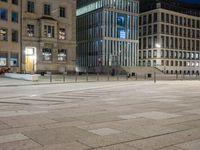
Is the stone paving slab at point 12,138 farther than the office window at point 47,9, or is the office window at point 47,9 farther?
the office window at point 47,9

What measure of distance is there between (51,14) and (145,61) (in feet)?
177

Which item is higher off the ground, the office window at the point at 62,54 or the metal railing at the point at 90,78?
the office window at the point at 62,54

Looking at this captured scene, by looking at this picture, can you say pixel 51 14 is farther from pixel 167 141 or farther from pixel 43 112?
pixel 167 141

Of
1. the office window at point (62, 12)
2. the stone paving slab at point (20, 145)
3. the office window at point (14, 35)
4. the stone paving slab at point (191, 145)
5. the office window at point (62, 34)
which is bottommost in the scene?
the stone paving slab at point (191, 145)

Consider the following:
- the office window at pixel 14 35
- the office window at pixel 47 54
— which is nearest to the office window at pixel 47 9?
the office window at pixel 47 54

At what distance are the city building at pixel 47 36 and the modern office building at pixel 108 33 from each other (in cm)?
2590

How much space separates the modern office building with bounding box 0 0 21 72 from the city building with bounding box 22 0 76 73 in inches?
65.4

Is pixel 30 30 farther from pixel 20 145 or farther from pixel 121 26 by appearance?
pixel 20 145

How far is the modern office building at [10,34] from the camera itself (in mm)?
58875

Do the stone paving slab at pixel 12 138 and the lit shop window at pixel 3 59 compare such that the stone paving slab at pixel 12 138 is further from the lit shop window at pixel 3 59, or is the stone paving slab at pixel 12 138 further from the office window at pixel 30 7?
the office window at pixel 30 7

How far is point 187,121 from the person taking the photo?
9.70 meters

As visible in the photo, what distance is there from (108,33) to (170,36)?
26.4m

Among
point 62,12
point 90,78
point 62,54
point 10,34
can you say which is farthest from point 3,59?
point 90,78

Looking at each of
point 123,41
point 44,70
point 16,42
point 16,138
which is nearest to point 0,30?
point 16,42
